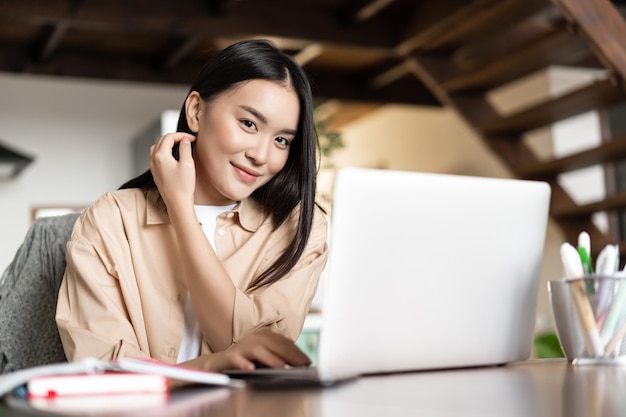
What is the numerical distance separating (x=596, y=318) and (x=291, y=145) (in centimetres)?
67

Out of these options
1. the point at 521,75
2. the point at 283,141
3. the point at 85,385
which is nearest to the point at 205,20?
the point at 521,75

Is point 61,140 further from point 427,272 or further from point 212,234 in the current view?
point 427,272

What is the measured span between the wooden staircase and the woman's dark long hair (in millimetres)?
1988

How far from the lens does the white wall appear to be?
5137 mm

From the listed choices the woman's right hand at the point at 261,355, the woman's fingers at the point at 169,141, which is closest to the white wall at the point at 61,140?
the woman's fingers at the point at 169,141

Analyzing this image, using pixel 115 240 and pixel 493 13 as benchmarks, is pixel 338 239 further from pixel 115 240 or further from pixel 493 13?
pixel 493 13

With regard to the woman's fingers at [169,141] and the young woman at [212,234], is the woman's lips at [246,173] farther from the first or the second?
the woman's fingers at [169,141]

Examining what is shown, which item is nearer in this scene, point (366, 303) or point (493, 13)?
point (366, 303)

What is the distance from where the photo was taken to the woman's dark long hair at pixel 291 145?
1646 mm

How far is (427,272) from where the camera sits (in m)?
1.17

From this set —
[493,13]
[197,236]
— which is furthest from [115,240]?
[493,13]

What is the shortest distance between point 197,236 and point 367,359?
496 millimetres

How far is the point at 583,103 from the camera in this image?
3.96 meters

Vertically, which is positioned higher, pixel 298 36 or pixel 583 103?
pixel 298 36
